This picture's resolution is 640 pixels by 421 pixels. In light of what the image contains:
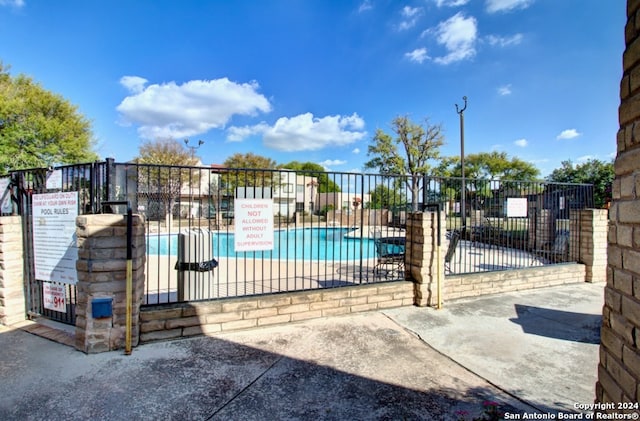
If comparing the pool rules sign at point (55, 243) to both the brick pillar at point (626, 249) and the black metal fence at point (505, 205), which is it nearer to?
the brick pillar at point (626, 249)

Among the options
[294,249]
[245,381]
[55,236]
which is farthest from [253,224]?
[294,249]

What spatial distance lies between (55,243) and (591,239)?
8.99 meters

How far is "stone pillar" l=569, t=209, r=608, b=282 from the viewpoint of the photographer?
6.11 meters

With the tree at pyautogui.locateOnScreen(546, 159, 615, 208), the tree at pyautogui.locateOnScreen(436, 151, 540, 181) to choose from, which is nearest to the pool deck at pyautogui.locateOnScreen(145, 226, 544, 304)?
the tree at pyautogui.locateOnScreen(546, 159, 615, 208)

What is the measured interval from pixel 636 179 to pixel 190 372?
336 centimetres

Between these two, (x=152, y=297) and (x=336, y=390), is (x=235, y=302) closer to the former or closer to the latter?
(x=336, y=390)

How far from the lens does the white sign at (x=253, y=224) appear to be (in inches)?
155

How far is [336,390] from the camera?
8.48ft

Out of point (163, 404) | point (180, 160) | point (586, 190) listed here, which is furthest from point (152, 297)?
point (180, 160)

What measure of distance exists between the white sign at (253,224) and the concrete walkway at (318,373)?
1.09m

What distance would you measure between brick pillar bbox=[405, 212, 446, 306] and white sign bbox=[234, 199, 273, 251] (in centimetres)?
224

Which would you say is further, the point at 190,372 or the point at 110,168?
the point at 110,168

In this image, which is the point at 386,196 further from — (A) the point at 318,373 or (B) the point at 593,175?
(B) the point at 593,175

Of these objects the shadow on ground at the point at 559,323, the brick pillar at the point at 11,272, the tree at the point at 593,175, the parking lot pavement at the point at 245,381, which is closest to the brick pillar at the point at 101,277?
the parking lot pavement at the point at 245,381
